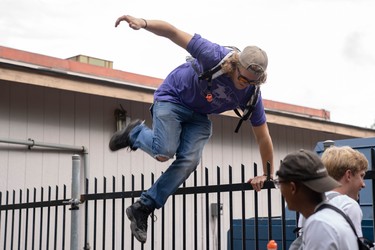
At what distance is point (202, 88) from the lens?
13.7 ft

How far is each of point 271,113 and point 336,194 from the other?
7.49m

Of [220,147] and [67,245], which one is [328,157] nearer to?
[67,245]

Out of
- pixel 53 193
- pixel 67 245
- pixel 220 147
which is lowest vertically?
pixel 67 245

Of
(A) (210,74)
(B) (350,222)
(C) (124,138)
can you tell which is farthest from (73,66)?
(B) (350,222)

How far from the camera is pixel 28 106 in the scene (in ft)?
25.4

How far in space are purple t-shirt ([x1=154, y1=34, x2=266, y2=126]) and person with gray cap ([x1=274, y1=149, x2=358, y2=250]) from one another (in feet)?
5.56

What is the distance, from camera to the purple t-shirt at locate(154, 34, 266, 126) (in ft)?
13.1

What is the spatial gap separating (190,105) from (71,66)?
402cm

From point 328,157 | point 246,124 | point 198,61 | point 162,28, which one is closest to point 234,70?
point 198,61

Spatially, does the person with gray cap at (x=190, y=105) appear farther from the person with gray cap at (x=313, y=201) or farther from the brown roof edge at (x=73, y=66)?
the brown roof edge at (x=73, y=66)

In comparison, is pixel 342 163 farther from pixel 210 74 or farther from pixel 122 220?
pixel 122 220

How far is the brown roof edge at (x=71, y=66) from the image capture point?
7451mm

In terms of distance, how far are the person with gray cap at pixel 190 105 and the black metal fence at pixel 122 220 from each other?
0.25m

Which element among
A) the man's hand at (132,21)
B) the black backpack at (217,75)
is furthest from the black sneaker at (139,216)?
the man's hand at (132,21)
